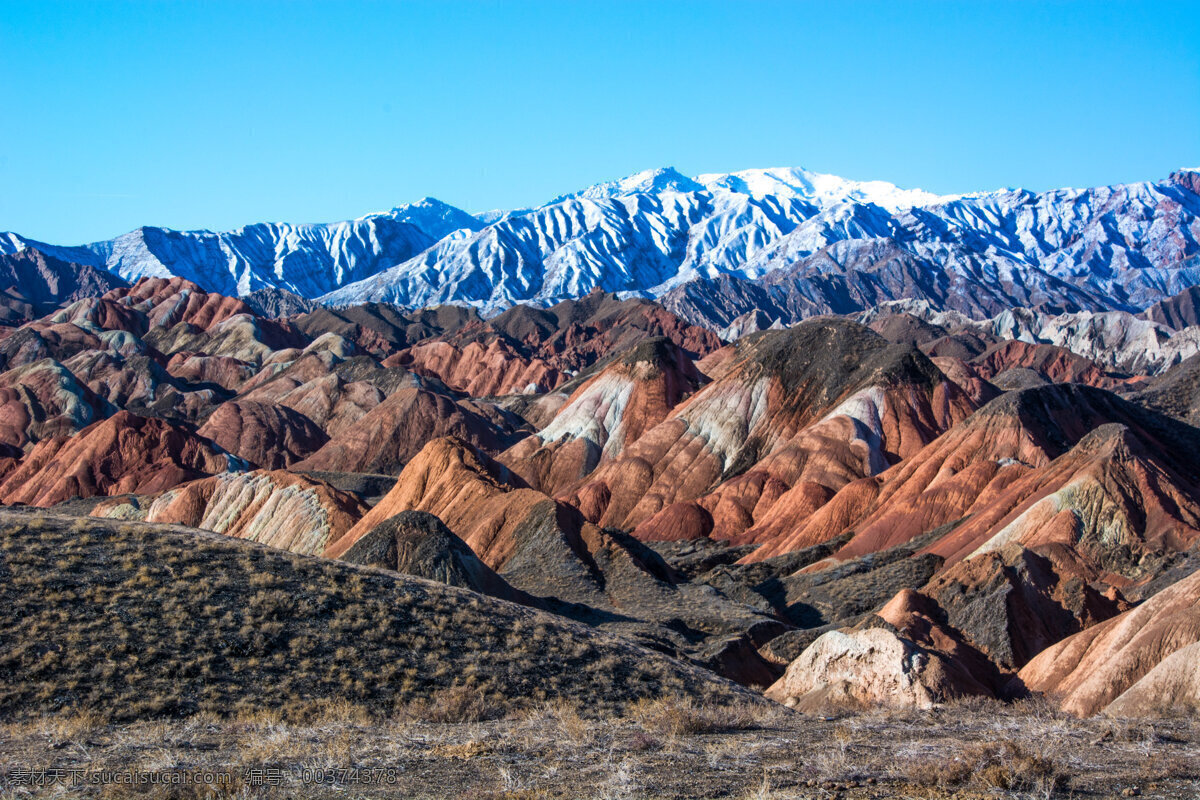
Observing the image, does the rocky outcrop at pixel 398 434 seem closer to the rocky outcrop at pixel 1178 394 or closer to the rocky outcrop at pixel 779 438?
the rocky outcrop at pixel 779 438

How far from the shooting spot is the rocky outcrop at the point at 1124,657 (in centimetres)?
1995

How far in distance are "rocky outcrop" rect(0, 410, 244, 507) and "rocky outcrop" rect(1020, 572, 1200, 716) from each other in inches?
2741

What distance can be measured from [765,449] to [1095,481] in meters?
31.8

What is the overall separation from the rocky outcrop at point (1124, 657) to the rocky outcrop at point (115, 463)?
6962 centimetres

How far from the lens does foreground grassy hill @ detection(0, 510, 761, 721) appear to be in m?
18.9

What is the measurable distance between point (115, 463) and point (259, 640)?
2860 inches

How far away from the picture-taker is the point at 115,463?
87062 mm

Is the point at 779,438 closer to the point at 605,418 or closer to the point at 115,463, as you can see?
the point at 605,418

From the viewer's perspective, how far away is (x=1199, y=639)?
20.0 m

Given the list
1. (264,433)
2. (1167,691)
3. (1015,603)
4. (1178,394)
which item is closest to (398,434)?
(264,433)

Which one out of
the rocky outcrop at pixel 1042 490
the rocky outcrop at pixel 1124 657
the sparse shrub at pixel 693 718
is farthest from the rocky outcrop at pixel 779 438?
the sparse shrub at pixel 693 718

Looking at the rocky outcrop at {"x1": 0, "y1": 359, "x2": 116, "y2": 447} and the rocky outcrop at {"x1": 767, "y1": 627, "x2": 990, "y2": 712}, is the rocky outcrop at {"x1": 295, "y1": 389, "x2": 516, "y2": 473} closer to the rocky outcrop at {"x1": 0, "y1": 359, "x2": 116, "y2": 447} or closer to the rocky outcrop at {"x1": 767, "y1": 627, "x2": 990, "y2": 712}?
the rocky outcrop at {"x1": 0, "y1": 359, "x2": 116, "y2": 447}

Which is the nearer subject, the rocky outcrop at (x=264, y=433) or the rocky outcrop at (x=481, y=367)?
the rocky outcrop at (x=264, y=433)

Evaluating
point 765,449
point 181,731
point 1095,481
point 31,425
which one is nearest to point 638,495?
point 765,449
